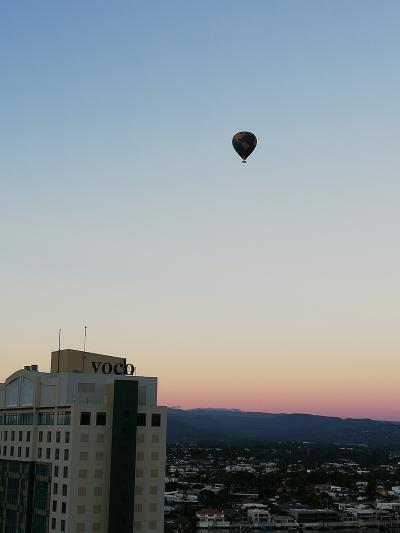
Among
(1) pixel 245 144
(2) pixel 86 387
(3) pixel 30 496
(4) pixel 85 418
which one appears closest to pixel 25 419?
(3) pixel 30 496

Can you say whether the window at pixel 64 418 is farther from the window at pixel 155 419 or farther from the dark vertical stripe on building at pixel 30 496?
the window at pixel 155 419

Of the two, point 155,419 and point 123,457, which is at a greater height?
point 155,419

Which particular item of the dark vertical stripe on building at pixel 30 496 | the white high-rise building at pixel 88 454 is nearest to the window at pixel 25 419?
the white high-rise building at pixel 88 454

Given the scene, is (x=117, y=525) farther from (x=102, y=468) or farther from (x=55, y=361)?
(x=55, y=361)

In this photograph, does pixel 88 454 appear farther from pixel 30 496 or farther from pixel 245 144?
pixel 245 144

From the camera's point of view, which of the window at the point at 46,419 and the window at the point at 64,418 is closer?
the window at the point at 64,418

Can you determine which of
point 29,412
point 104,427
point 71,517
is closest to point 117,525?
point 71,517
